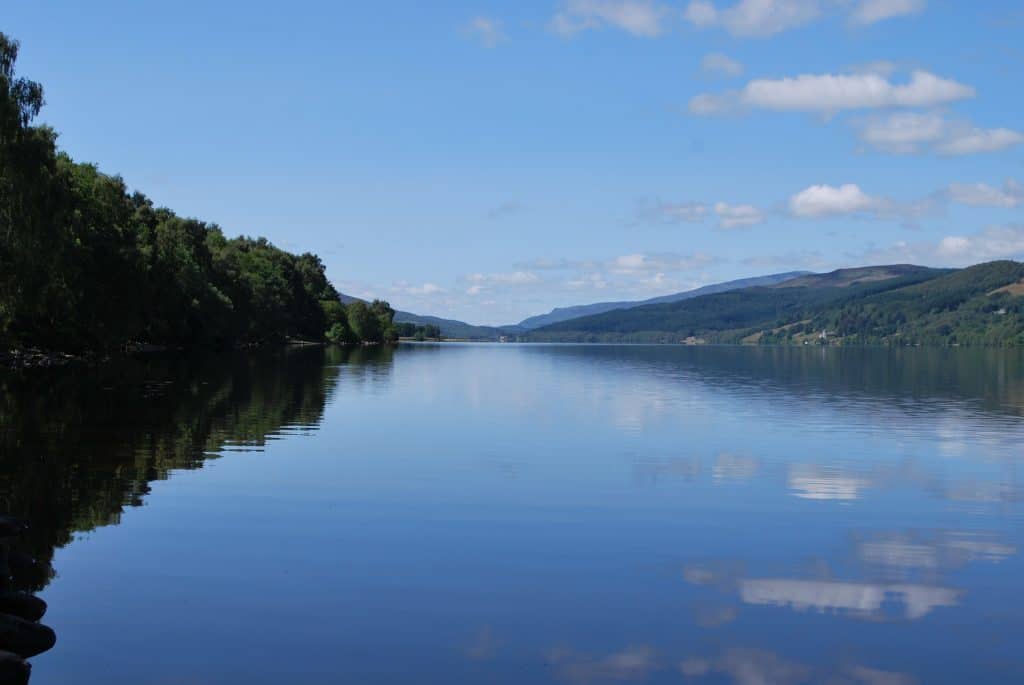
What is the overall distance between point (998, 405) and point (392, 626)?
2122 inches

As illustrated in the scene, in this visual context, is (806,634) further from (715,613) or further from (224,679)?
(224,679)

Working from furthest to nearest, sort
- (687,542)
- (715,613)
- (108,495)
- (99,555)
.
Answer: (108,495), (687,542), (99,555), (715,613)

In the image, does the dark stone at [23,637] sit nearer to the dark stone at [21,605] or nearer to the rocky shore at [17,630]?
the rocky shore at [17,630]

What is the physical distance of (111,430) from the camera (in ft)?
121

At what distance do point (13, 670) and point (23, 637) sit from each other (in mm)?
1324

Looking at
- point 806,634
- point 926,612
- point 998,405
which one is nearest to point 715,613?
point 806,634

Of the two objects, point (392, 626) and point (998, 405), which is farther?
point (998, 405)

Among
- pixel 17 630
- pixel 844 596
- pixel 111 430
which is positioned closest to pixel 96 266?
pixel 111 430

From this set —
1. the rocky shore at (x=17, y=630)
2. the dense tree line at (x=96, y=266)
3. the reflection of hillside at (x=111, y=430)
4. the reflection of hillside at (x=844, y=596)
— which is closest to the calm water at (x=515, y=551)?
the reflection of hillside at (x=844, y=596)

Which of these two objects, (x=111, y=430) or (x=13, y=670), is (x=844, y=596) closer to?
(x=13, y=670)

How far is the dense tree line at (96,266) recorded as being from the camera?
Answer: 47.1 metres

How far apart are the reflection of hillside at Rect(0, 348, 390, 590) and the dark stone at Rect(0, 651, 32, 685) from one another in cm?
429

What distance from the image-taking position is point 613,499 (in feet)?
82.5

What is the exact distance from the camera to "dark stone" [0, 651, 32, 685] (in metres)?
11.4
